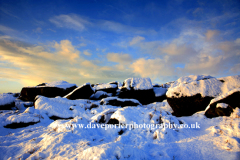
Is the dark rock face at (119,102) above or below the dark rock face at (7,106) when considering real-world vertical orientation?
above

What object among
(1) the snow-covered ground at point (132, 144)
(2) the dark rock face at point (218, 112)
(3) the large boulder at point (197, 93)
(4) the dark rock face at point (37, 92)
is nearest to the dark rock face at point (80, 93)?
(4) the dark rock face at point (37, 92)

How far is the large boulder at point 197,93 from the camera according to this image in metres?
7.46

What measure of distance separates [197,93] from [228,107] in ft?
7.33

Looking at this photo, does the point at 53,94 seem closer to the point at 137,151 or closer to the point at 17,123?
the point at 17,123

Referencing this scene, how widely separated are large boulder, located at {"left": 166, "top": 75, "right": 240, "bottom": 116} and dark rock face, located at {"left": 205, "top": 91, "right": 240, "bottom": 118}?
4.82 ft

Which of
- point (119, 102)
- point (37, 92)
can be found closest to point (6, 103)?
point (37, 92)

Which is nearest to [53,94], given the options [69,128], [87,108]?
[87,108]

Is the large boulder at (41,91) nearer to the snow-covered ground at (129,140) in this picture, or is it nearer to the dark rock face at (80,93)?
the dark rock face at (80,93)

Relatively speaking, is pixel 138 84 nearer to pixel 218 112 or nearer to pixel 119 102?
pixel 119 102

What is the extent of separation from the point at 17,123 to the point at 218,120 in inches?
425

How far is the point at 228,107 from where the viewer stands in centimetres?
577

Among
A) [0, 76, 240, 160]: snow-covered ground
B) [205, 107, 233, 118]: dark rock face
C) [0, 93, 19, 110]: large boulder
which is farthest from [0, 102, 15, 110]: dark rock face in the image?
[205, 107, 233, 118]: dark rock face

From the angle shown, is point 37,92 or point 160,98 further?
point 37,92

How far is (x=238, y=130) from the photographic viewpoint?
3891 millimetres
